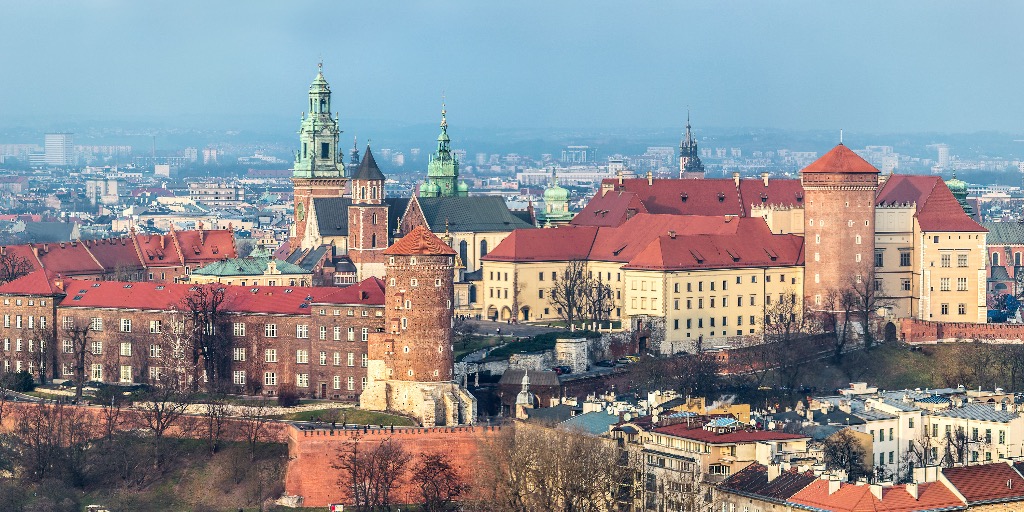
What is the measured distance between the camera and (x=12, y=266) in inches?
5330

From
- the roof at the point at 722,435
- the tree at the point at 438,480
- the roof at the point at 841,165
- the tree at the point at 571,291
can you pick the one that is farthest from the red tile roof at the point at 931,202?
the tree at the point at 438,480

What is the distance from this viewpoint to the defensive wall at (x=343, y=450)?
101000mm

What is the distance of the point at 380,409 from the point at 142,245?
47.5 m

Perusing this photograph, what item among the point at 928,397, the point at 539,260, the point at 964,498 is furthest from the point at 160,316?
the point at 964,498

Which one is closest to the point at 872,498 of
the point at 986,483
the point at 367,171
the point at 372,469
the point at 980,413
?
the point at 986,483

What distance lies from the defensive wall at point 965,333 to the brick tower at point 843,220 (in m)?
3.95

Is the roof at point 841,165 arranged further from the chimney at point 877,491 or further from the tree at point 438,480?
the chimney at point 877,491

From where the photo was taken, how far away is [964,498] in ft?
275

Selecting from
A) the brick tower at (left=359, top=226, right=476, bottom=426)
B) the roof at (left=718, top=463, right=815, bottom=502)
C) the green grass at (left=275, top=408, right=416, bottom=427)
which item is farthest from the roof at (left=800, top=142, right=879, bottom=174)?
the roof at (left=718, top=463, right=815, bottom=502)

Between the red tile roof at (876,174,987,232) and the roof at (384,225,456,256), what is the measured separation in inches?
1370

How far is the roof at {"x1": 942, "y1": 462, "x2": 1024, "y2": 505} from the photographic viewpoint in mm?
84750

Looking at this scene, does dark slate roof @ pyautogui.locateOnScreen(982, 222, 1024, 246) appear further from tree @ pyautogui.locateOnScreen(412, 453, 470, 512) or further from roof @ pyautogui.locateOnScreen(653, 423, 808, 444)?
roof @ pyautogui.locateOnScreen(653, 423, 808, 444)

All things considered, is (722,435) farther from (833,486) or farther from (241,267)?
(241,267)

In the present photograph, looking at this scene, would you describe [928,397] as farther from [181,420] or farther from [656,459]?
[181,420]
